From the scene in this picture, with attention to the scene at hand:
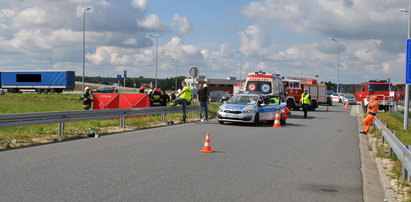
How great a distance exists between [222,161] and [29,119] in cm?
578

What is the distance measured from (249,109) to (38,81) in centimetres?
5900

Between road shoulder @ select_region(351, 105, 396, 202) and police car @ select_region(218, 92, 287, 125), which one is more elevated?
police car @ select_region(218, 92, 287, 125)

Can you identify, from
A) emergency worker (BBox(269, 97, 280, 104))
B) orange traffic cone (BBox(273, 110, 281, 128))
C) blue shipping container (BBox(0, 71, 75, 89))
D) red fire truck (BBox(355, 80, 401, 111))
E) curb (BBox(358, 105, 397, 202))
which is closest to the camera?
curb (BBox(358, 105, 397, 202))

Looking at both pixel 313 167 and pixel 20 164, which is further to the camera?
pixel 313 167

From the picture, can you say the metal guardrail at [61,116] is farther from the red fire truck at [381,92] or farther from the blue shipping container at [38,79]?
the blue shipping container at [38,79]

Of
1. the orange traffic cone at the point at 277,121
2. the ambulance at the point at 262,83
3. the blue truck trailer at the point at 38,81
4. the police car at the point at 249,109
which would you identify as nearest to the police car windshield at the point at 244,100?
the police car at the point at 249,109

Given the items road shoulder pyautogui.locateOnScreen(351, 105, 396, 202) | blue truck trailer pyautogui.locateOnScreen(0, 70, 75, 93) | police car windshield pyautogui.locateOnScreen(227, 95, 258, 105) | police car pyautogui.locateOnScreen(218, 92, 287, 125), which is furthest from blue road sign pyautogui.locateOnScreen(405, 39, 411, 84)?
blue truck trailer pyautogui.locateOnScreen(0, 70, 75, 93)

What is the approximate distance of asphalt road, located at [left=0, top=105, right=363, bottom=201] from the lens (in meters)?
6.80

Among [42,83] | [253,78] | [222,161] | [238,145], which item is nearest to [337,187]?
[222,161]

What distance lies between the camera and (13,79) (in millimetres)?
74250

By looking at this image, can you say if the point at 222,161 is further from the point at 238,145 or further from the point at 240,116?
the point at 240,116

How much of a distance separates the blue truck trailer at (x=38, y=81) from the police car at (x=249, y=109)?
176 feet

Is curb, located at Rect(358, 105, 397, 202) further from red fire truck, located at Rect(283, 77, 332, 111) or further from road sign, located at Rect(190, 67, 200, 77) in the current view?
red fire truck, located at Rect(283, 77, 332, 111)

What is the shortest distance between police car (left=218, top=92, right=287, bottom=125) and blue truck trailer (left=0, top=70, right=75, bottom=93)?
176 ft
